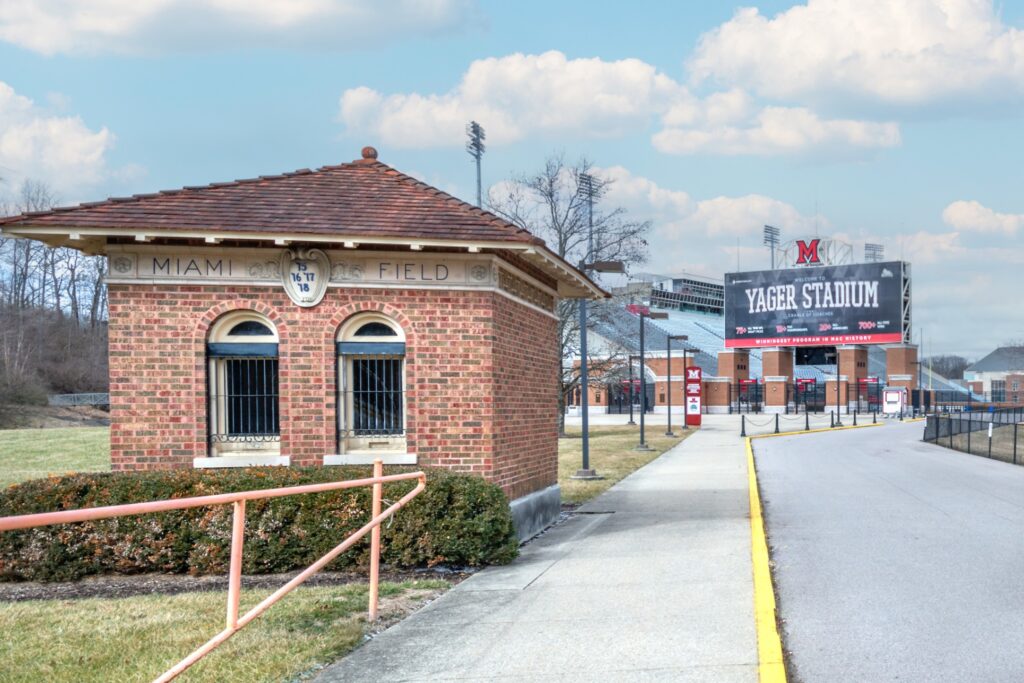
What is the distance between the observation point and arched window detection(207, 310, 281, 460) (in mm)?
11477

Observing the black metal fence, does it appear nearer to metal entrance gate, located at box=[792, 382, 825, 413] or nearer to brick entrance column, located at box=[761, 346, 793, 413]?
brick entrance column, located at box=[761, 346, 793, 413]

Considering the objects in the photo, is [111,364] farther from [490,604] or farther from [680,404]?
[680,404]

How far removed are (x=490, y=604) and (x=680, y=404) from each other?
251 ft

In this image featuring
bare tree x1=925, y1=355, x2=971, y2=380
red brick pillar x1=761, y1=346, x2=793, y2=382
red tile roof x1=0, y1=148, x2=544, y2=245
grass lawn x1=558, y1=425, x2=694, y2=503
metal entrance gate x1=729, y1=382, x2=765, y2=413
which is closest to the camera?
red tile roof x1=0, y1=148, x2=544, y2=245

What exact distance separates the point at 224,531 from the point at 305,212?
381cm

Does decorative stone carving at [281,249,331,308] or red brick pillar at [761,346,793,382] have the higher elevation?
decorative stone carving at [281,249,331,308]

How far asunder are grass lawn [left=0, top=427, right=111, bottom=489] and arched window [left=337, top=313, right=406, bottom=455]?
13.7 metres

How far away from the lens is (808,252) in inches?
3061

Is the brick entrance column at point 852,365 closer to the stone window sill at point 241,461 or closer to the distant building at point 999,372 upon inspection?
the distant building at point 999,372

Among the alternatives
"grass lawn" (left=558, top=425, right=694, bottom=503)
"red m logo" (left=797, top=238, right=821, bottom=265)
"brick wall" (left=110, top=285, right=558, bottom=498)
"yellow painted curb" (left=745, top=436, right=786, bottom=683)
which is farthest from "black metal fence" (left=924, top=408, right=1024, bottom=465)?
"red m logo" (left=797, top=238, right=821, bottom=265)

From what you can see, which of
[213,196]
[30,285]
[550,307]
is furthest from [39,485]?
[30,285]

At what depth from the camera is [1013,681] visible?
19.2 feet

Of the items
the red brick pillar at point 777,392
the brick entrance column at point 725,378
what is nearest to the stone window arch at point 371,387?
the red brick pillar at point 777,392

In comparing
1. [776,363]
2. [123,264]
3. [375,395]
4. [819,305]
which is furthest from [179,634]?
[776,363]
